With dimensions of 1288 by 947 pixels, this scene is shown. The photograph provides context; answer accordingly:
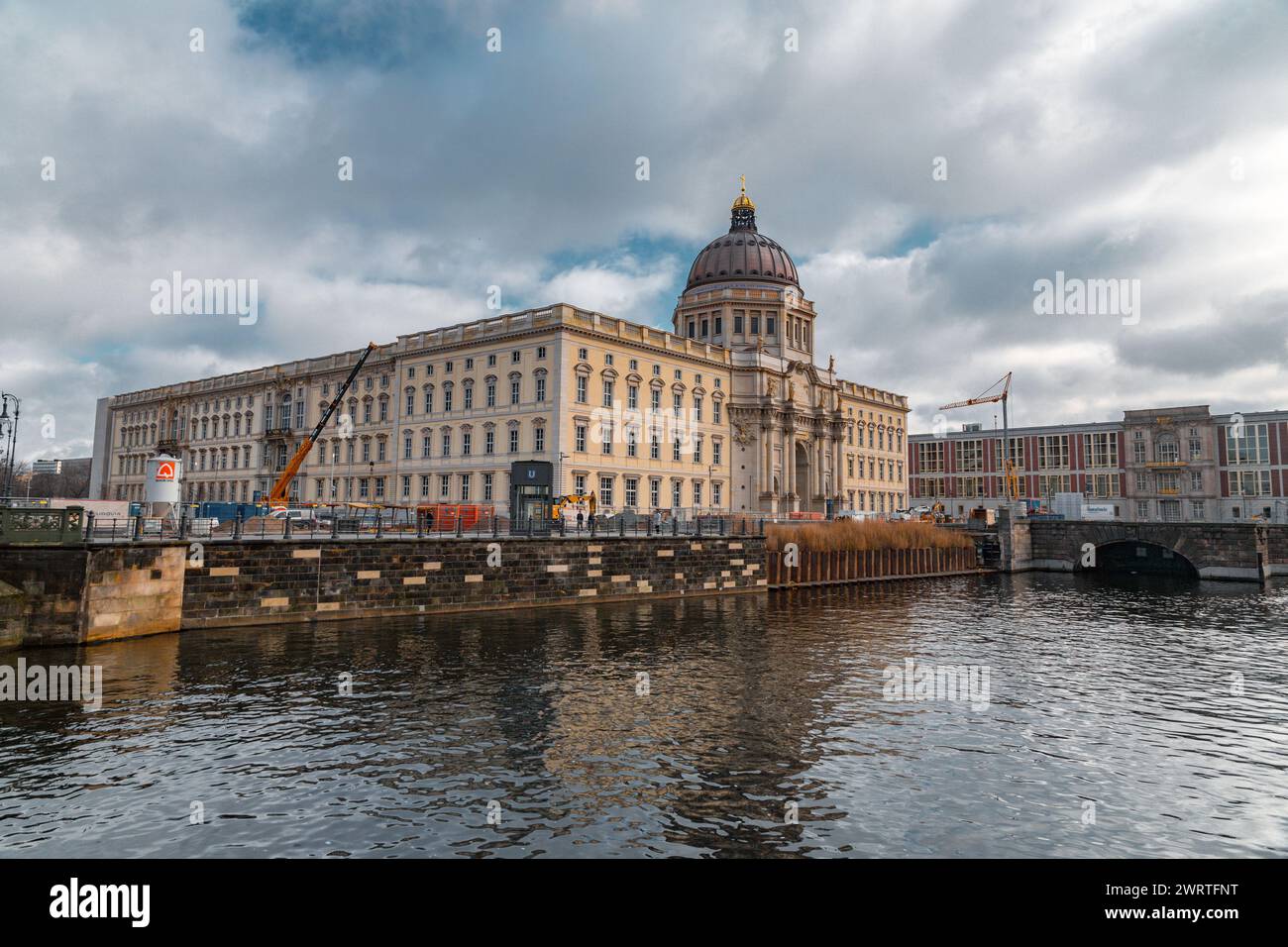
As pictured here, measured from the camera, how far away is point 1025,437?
112 meters

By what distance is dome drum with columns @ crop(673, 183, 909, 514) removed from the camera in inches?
2982

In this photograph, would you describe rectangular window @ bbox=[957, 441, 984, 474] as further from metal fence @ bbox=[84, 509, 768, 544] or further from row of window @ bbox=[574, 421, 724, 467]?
metal fence @ bbox=[84, 509, 768, 544]

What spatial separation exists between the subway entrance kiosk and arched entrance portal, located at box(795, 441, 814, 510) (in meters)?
37.0

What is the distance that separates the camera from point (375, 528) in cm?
3609

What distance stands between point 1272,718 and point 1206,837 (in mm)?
9879

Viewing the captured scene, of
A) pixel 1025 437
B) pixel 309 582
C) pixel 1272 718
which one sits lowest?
pixel 1272 718

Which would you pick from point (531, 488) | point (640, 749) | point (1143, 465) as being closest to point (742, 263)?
point (531, 488)

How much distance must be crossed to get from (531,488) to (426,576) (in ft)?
70.5

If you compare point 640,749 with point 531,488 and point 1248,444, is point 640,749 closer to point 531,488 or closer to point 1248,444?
point 531,488

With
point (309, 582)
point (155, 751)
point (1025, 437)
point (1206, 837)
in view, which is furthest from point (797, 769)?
point (1025, 437)

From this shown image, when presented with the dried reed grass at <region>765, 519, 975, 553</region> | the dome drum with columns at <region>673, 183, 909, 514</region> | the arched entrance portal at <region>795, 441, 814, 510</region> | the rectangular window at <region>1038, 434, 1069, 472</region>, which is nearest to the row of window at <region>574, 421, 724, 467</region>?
the dome drum with columns at <region>673, 183, 909, 514</region>

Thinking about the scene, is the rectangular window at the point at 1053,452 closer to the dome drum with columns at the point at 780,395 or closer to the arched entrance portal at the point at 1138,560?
the dome drum with columns at the point at 780,395

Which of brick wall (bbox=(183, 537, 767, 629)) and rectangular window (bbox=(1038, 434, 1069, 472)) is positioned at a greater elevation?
rectangular window (bbox=(1038, 434, 1069, 472))
